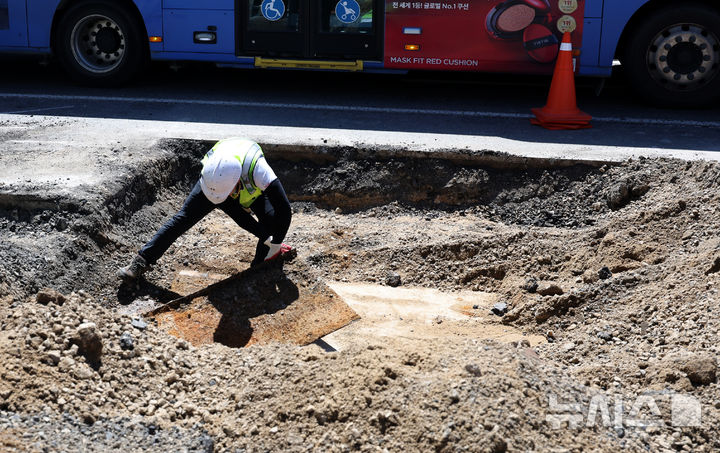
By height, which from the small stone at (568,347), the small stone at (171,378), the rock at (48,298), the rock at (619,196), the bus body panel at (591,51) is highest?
the bus body panel at (591,51)

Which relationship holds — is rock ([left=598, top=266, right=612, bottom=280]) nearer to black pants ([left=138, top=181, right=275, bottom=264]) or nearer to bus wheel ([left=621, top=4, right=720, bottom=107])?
black pants ([left=138, top=181, right=275, bottom=264])

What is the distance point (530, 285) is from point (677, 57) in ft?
15.0

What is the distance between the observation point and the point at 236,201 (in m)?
7.45

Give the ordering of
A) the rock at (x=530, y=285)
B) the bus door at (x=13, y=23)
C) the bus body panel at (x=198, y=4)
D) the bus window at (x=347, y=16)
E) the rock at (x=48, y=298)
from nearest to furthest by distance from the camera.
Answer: the rock at (x=48, y=298)
the rock at (x=530, y=285)
the bus window at (x=347, y=16)
the bus body panel at (x=198, y=4)
the bus door at (x=13, y=23)

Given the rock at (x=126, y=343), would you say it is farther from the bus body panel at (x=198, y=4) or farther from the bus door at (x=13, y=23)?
the bus door at (x=13, y=23)

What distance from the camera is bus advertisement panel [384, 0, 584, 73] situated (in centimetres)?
1049

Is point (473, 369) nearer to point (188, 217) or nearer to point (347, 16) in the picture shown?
point (188, 217)

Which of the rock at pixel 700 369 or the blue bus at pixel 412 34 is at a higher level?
the blue bus at pixel 412 34

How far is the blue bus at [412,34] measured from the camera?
34.3ft

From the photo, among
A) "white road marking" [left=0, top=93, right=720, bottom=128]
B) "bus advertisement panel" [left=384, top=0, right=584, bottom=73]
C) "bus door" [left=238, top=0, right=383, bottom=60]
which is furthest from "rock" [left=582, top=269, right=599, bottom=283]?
Answer: "bus door" [left=238, top=0, right=383, bottom=60]

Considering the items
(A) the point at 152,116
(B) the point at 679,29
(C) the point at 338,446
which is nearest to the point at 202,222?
(A) the point at 152,116

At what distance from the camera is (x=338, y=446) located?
15.4 feet

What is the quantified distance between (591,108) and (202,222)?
5.07m

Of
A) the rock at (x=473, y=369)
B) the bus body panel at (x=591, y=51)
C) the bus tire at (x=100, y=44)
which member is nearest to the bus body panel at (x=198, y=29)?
the bus tire at (x=100, y=44)
